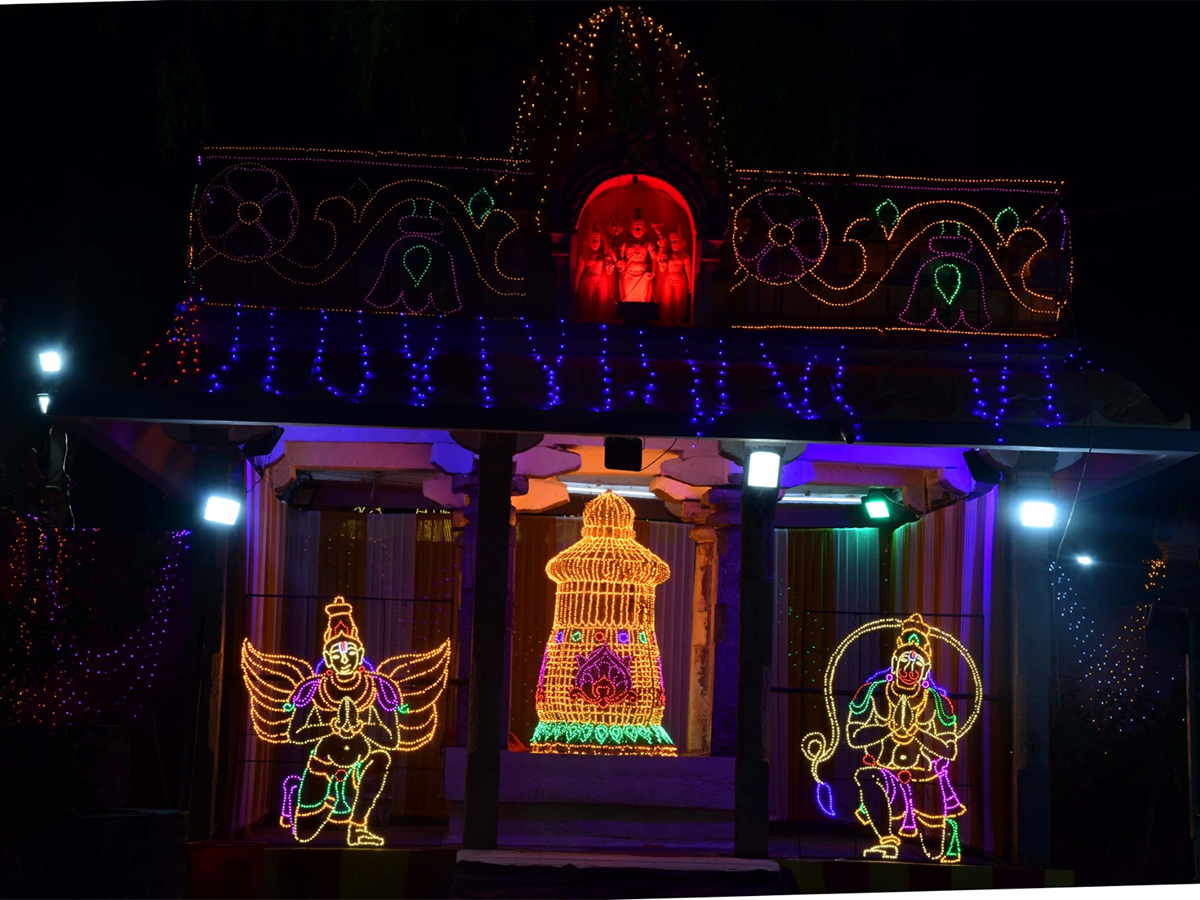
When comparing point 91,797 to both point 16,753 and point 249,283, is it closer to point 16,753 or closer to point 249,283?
point 16,753

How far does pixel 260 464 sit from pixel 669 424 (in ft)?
11.9

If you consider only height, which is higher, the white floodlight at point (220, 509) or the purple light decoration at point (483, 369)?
the purple light decoration at point (483, 369)

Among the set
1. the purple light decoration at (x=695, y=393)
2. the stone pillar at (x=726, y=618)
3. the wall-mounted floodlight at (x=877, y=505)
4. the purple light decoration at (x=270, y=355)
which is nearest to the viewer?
the purple light decoration at (x=270, y=355)

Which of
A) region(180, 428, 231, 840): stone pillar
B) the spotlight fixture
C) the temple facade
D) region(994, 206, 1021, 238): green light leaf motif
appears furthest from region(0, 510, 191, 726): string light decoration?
region(994, 206, 1021, 238): green light leaf motif

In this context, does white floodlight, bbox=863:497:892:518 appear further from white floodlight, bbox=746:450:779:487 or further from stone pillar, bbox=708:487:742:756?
white floodlight, bbox=746:450:779:487

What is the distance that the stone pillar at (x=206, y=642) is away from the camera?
413 inches

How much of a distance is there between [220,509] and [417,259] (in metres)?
2.58

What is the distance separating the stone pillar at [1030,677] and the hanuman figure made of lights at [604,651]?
2.98 m

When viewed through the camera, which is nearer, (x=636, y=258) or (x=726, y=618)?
(x=636, y=258)

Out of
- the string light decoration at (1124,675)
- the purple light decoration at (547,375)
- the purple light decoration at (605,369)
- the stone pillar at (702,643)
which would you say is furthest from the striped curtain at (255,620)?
the string light decoration at (1124,675)

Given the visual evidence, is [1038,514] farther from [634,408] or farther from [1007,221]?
[634,408]

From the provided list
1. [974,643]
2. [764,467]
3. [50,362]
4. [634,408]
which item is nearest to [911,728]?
[974,643]

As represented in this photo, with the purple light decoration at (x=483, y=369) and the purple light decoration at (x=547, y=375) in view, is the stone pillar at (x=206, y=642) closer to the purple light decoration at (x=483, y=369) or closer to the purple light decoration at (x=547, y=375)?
the purple light decoration at (x=483, y=369)

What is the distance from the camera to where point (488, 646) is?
10672 mm
